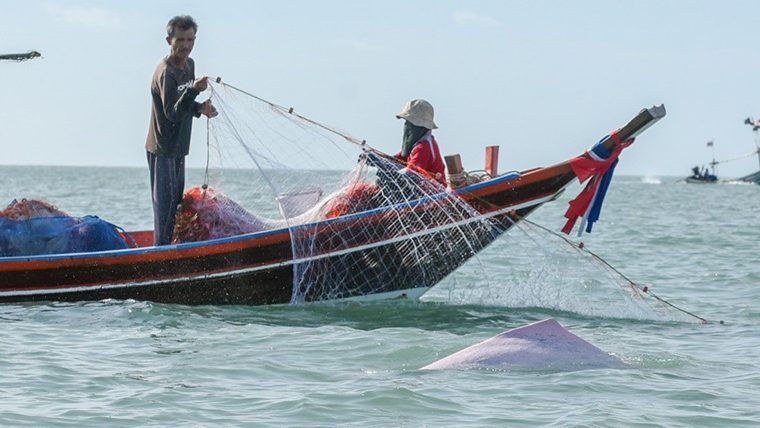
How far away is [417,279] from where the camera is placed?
1163 cm

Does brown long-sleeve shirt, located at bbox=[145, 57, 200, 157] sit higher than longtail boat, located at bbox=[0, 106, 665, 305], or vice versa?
brown long-sleeve shirt, located at bbox=[145, 57, 200, 157]

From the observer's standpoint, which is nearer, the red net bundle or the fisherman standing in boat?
the fisherman standing in boat

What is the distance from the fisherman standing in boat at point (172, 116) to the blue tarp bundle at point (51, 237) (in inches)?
19.8

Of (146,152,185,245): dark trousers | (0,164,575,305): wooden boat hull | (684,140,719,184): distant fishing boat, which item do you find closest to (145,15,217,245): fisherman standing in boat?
(146,152,185,245): dark trousers

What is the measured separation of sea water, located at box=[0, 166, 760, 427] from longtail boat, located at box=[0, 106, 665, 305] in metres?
0.14

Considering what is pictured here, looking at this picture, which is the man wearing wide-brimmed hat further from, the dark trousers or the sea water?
the dark trousers

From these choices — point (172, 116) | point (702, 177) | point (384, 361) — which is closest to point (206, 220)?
point (172, 116)

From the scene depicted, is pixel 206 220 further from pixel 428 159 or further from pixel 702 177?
pixel 702 177

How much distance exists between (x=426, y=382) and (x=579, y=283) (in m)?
6.10

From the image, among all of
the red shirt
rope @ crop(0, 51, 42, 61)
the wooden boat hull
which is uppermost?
rope @ crop(0, 51, 42, 61)

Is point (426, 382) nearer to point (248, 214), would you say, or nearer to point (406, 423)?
point (406, 423)

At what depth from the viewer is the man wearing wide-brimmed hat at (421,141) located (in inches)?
440

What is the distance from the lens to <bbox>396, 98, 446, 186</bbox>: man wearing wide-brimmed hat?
11.2 m

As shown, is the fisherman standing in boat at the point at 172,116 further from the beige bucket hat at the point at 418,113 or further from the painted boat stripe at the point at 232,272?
the beige bucket hat at the point at 418,113
